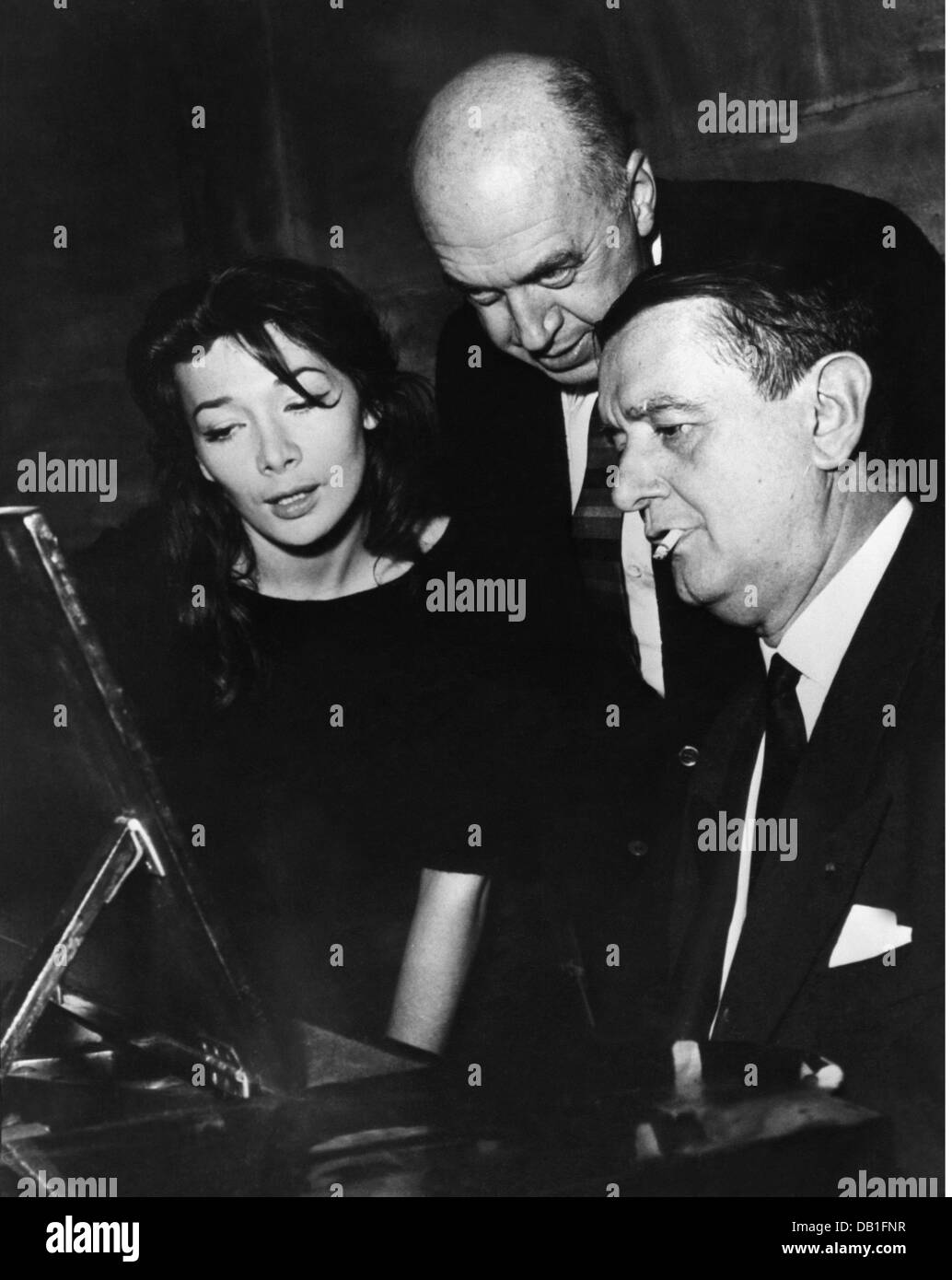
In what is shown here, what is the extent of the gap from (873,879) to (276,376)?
1394 millimetres

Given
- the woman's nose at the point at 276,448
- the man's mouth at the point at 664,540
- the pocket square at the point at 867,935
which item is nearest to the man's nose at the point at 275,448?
the woman's nose at the point at 276,448

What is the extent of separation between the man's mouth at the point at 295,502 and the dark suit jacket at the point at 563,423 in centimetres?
25

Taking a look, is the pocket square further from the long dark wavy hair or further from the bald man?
the long dark wavy hair

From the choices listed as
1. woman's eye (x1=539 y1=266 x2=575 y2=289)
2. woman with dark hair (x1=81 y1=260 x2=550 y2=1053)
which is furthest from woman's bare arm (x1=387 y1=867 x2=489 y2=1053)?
woman's eye (x1=539 y1=266 x2=575 y2=289)

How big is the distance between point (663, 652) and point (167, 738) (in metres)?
0.93

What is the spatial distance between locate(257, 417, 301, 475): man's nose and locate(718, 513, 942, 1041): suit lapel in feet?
3.50

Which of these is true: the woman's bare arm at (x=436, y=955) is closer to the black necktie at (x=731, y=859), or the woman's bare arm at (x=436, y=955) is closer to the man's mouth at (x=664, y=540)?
the black necktie at (x=731, y=859)

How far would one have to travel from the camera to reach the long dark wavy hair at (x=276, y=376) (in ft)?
8.62

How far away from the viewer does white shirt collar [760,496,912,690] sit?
256cm

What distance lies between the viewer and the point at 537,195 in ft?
8.41

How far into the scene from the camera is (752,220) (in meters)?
2.57

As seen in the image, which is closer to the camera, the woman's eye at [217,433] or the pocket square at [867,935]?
the pocket square at [867,935]

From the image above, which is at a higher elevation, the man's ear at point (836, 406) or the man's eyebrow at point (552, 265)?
the man's eyebrow at point (552, 265)
